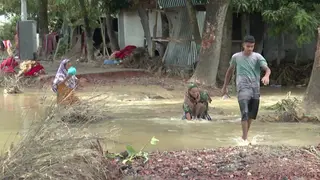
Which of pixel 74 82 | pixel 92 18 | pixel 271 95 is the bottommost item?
pixel 271 95

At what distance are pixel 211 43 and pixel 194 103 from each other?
605cm

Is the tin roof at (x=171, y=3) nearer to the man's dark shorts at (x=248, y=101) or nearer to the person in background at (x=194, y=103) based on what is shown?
the person in background at (x=194, y=103)

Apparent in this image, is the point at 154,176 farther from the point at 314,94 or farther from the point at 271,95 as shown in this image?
the point at 271,95

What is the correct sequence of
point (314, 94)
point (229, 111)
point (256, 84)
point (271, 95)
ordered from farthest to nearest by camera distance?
point (271, 95), point (229, 111), point (314, 94), point (256, 84)

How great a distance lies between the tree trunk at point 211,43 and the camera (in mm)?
15141

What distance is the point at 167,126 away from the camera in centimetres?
946

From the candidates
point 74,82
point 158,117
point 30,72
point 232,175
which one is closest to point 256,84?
point 232,175

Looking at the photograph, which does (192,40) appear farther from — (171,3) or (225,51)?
(171,3)

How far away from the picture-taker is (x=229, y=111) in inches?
456

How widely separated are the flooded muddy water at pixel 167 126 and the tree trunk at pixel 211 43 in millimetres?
2055

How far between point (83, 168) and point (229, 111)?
7232 mm

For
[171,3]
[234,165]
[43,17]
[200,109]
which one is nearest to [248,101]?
[234,165]

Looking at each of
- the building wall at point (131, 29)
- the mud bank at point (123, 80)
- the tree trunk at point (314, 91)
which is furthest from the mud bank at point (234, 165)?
the building wall at point (131, 29)

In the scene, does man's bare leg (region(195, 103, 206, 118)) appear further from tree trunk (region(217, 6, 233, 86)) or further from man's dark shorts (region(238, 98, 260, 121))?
tree trunk (region(217, 6, 233, 86))
